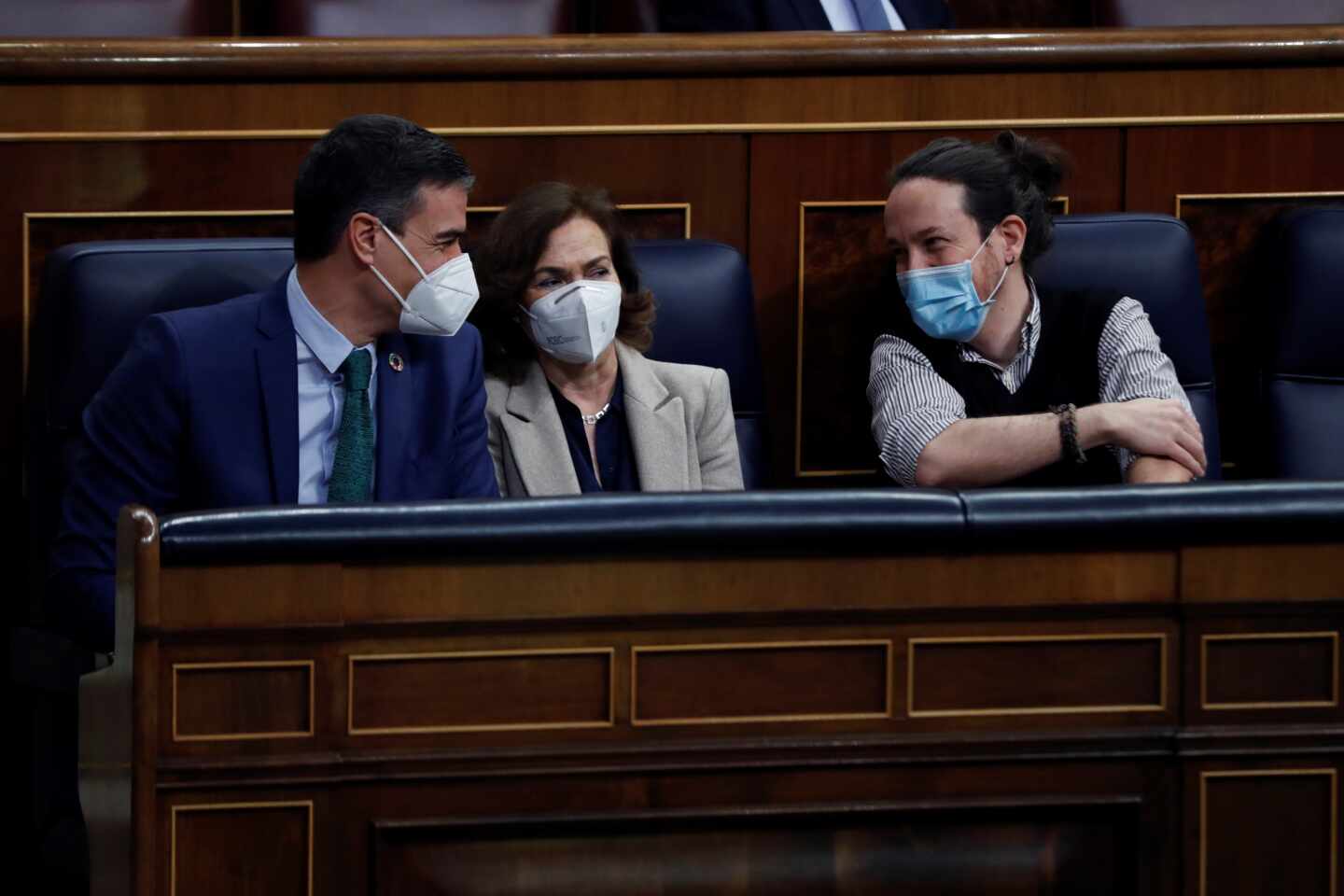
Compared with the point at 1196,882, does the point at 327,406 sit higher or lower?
higher

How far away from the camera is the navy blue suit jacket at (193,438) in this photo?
134 cm

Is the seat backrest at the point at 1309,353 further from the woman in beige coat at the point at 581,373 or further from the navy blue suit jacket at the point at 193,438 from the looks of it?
the navy blue suit jacket at the point at 193,438

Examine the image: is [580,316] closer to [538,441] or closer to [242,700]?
[538,441]

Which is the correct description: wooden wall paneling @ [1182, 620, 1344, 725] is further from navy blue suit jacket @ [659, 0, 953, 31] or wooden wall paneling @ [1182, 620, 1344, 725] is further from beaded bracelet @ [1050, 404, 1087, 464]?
navy blue suit jacket @ [659, 0, 953, 31]

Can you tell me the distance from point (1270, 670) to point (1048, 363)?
0.67 meters

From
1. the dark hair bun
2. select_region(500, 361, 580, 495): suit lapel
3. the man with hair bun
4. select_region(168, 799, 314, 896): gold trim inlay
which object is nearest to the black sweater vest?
the man with hair bun

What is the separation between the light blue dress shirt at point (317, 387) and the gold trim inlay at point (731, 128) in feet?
1.08

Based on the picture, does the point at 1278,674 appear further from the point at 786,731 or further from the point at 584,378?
the point at 584,378

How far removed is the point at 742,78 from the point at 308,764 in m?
0.98

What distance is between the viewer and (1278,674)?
1068mm

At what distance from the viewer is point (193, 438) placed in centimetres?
137

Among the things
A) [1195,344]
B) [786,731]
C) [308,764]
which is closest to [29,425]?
[308,764]

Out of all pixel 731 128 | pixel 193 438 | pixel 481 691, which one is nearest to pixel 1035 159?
pixel 731 128

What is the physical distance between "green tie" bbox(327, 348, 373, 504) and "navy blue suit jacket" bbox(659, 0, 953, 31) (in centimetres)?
71
